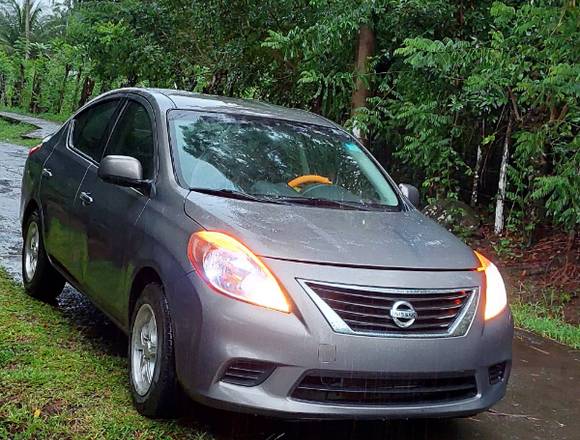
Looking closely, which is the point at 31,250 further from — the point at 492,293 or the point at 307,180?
the point at 492,293

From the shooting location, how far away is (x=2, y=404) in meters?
3.56

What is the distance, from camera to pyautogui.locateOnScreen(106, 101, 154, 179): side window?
14.3 ft

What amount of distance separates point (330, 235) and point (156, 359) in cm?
103

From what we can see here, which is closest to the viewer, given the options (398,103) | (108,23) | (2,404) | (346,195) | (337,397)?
(337,397)

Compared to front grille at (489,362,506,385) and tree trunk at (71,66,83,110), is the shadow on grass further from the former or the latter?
tree trunk at (71,66,83,110)

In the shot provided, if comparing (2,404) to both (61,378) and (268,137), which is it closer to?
(61,378)

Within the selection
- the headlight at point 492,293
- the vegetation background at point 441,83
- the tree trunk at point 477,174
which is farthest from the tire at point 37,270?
the tree trunk at point 477,174

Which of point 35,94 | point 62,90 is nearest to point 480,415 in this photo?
point 62,90

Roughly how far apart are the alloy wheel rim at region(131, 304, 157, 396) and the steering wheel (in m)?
1.18

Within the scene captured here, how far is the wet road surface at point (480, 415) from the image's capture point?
363 cm

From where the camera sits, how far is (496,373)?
3.50m

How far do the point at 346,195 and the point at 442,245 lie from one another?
32.4 inches

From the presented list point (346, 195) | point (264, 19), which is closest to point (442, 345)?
point (346, 195)

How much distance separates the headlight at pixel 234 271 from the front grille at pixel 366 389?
35 cm
